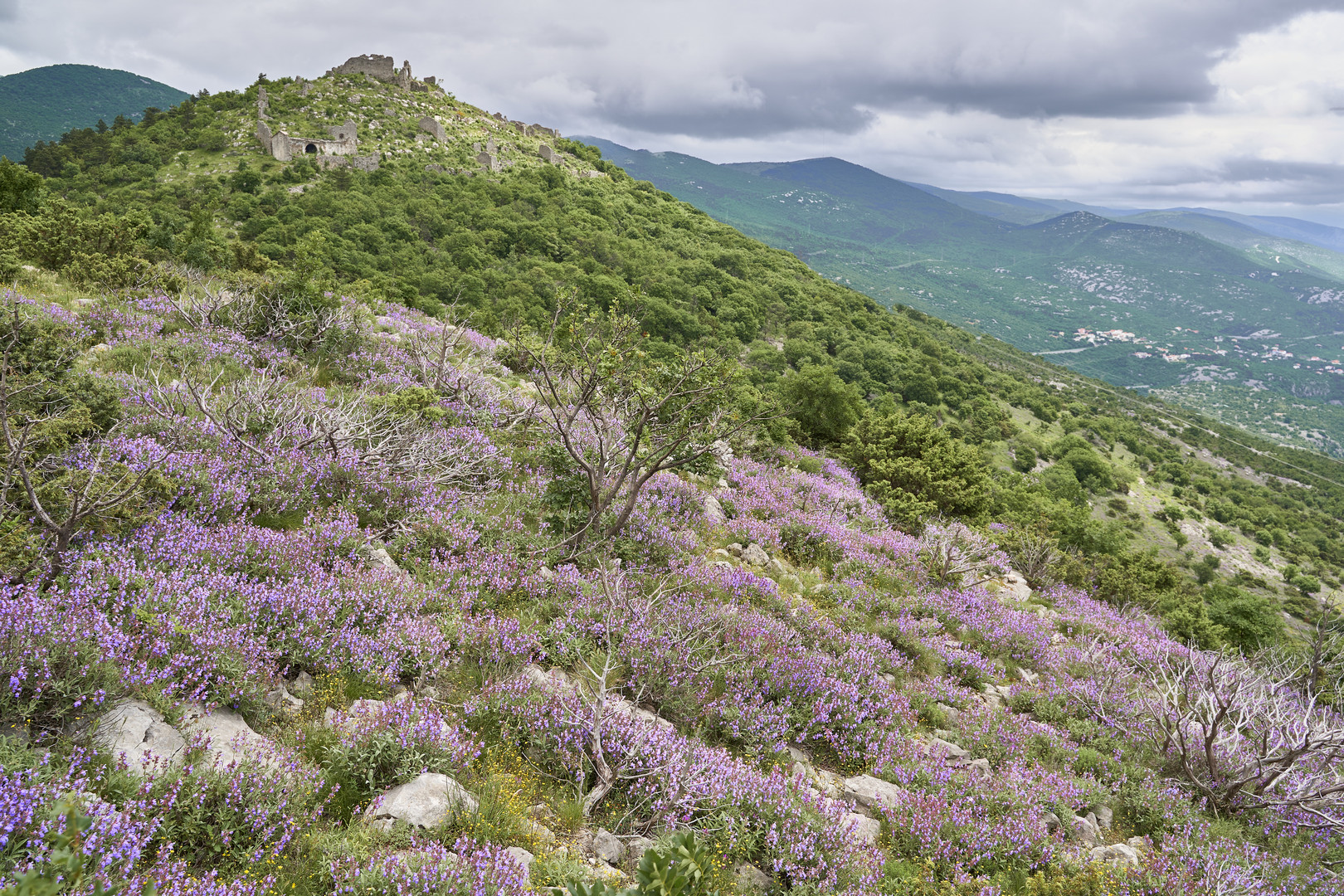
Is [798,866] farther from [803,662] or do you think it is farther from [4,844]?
[4,844]

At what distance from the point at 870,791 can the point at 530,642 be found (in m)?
3.25

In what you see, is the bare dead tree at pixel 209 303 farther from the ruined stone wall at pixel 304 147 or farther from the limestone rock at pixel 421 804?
the ruined stone wall at pixel 304 147

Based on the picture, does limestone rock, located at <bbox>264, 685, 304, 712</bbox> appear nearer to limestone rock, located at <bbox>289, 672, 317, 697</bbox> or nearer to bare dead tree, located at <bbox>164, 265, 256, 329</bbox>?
limestone rock, located at <bbox>289, 672, 317, 697</bbox>

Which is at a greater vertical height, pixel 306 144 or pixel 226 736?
pixel 306 144

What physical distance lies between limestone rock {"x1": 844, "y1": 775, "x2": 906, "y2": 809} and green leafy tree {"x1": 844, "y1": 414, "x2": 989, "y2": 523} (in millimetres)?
8985

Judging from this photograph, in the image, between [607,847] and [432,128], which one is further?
[432,128]

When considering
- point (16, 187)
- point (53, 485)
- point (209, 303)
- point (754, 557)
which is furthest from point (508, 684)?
point (16, 187)

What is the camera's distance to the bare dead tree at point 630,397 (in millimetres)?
6965

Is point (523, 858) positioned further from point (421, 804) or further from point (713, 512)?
point (713, 512)

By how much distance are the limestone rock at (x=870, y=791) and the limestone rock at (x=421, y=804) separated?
3.24 metres

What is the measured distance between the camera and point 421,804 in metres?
3.49

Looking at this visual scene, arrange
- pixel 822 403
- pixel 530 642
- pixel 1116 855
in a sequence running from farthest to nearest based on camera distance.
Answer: pixel 822 403, pixel 530 642, pixel 1116 855

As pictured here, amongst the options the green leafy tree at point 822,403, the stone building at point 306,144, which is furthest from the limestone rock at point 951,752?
the stone building at point 306,144

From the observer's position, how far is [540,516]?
25.1 feet
